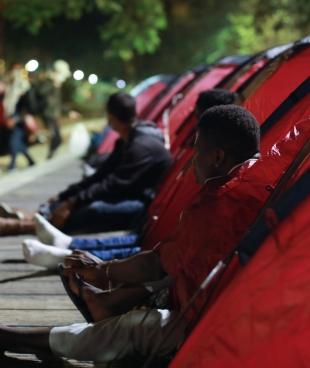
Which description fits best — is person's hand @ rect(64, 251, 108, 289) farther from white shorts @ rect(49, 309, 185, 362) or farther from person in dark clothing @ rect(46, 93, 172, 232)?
person in dark clothing @ rect(46, 93, 172, 232)

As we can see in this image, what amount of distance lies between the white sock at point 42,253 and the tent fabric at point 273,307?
222 centimetres

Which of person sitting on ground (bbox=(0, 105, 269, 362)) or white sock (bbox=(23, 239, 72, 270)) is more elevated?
person sitting on ground (bbox=(0, 105, 269, 362))

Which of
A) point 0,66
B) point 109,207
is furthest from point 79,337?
point 0,66

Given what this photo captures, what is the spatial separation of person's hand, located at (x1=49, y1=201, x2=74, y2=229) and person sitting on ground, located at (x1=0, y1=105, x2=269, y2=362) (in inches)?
98.6

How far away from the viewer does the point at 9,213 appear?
19.5ft

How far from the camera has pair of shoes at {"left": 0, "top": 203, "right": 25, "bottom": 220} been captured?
230 inches

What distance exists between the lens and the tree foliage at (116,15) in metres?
17.5

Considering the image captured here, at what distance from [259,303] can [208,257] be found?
0.34 m

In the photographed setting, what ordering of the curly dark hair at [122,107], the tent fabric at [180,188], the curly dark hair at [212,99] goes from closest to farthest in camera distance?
the tent fabric at [180,188]
the curly dark hair at [212,99]
the curly dark hair at [122,107]

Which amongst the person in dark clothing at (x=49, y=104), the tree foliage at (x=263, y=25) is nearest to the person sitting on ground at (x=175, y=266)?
the person in dark clothing at (x=49, y=104)

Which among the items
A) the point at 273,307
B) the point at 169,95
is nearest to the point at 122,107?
the point at 273,307

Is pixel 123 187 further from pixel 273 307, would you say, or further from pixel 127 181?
pixel 273 307

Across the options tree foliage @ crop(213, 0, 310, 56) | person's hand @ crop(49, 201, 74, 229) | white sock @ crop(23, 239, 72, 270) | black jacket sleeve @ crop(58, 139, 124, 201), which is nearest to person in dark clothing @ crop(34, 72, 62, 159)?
tree foliage @ crop(213, 0, 310, 56)

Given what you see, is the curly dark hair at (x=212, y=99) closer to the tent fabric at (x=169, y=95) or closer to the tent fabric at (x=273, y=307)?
the tent fabric at (x=273, y=307)
